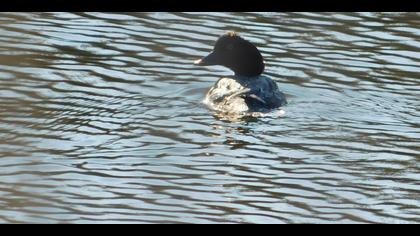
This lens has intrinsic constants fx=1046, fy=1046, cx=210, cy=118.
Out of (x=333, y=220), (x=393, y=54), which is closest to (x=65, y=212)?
(x=333, y=220)

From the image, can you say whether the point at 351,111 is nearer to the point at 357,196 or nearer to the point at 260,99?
the point at 260,99

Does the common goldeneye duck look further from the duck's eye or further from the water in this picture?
the water

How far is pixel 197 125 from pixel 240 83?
6.51 ft

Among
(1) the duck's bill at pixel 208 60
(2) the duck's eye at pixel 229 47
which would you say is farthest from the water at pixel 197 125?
(2) the duck's eye at pixel 229 47

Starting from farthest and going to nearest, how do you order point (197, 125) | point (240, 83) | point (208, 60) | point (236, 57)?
point (208, 60) < point (236, 57) < point (240, 83) < point (197, 125)

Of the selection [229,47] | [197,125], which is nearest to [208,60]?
[229,47]

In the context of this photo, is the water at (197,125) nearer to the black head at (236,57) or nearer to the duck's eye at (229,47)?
the black head at (236,57)

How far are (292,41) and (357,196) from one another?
7.38m

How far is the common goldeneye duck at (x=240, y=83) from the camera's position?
12688 millimetres

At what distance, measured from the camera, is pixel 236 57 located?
A: 46.4 ft

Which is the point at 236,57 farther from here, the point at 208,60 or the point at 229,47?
the point at 208,60

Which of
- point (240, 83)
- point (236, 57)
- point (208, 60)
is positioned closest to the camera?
point (240, 83)

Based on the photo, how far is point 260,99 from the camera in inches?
500

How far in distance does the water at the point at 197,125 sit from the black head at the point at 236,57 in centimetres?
34
